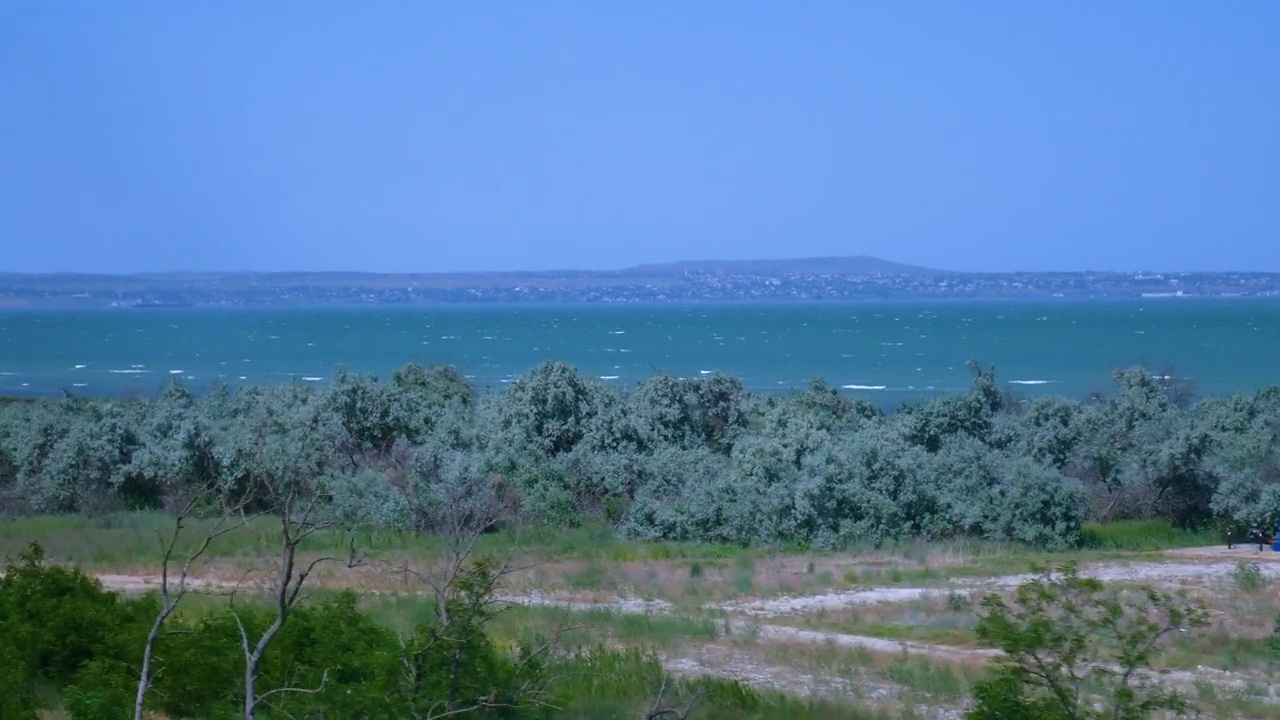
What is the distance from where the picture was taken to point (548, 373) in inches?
1286

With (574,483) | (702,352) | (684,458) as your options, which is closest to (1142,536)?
(684,458)

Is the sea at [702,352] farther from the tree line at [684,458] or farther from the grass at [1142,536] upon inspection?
the grass at [1142,536]

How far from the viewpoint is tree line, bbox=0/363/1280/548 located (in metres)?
25.9

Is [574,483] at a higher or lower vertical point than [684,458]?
lower

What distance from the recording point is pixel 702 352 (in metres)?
108

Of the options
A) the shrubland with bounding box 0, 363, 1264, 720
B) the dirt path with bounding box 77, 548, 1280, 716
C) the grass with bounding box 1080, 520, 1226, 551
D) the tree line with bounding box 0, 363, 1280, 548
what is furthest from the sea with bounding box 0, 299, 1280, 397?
the dirt path with bounding box 77, 548, 1280, 716

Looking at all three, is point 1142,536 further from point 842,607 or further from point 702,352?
point 702,352

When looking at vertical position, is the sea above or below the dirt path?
below

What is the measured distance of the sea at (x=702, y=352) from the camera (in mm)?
76188

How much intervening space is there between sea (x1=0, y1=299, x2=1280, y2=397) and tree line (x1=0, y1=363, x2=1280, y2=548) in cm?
1592

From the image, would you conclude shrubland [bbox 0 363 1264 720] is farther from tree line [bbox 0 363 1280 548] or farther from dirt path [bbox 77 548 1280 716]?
dirt path [bbox 77 548 1280 716]

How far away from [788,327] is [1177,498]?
125 m

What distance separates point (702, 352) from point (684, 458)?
3076 inches

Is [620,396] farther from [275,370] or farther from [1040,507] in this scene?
[275,370]
